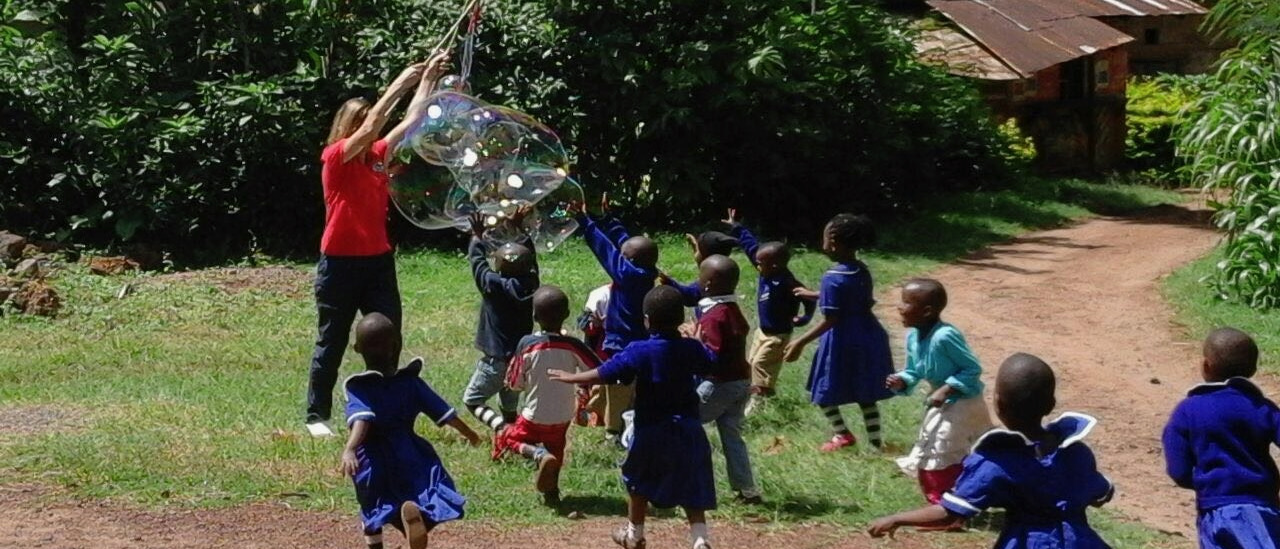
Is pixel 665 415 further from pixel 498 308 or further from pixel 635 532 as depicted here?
pixel 498 308

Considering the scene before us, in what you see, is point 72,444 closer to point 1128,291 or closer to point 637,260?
point 637,260

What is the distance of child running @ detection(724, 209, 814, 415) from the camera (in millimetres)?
8594

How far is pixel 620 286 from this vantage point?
796 cm

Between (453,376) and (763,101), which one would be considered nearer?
(453,376)

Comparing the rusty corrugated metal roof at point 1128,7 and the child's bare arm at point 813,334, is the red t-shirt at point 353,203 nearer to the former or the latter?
the child's bare arm at point 813,334

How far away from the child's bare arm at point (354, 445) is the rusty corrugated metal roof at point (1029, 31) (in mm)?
16814

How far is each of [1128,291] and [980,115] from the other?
6359 millimetres

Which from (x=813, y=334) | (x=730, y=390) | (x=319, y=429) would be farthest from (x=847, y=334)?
(x=319, y=429)

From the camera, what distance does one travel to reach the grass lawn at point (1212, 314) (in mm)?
11594

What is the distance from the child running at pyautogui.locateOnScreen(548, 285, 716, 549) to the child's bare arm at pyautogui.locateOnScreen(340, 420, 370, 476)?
0.77 m

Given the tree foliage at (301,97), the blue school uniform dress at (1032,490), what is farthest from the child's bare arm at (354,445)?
the tree foliage at (301,97)

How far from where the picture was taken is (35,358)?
430 inches

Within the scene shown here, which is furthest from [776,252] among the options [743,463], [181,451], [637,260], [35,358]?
[35,358]

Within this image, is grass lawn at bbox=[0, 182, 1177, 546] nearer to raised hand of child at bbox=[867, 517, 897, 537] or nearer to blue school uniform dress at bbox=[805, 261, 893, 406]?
blue school uniform dress at bbox=[805, 261, 893, 406]
